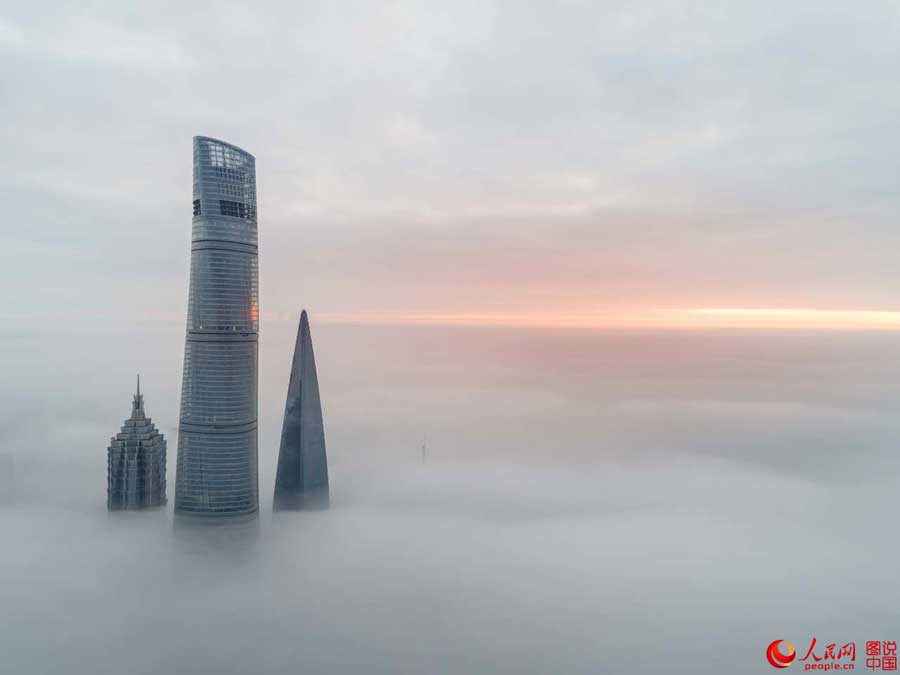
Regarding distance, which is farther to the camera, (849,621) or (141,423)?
(141,423)

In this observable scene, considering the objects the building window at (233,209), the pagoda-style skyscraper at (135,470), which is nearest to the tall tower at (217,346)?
the building window at (233,209)

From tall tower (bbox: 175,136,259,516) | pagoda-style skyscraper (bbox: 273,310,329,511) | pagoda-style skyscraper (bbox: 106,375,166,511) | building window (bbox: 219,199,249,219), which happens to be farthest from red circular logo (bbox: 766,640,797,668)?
pagoda-style skyscraper (bbox: 106,375,166,511)

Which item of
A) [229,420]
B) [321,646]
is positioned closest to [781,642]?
[321,646]

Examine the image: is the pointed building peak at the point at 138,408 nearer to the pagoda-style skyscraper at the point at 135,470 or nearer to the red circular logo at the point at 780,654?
the pagoda-style skyscraper at the point at 135,470

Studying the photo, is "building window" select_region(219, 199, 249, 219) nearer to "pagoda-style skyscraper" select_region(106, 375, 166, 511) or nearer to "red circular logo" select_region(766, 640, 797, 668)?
"pagoda-style skyscraper" select_region(106, 375, 166, 511)

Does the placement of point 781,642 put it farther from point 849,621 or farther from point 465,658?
point 465,658

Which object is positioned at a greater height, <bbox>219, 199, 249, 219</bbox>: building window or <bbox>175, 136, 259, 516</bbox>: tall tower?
<bbox>219, 199, 249, 219</bbox>: building window
